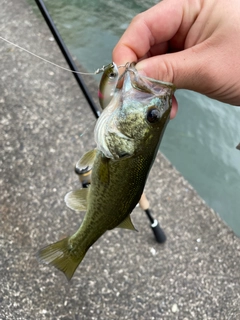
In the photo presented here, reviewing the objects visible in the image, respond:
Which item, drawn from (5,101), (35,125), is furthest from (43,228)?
(5,101)

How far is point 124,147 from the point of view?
57.7 inches

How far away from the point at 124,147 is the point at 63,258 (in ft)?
2.00

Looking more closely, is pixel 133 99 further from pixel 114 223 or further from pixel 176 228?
pixel 176 228

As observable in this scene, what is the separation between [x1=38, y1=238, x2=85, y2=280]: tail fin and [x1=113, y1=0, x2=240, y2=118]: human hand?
33.4 inches

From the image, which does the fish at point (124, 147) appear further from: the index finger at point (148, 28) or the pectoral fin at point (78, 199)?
the index finger at point (148, 28)

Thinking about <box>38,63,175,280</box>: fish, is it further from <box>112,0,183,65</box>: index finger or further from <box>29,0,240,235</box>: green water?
<box>29,0,240,235</box>: green water

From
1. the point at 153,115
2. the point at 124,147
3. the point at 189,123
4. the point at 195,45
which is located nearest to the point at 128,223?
the point at 124,147

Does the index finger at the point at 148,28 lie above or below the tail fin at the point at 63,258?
above

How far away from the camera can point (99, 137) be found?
1459 mm

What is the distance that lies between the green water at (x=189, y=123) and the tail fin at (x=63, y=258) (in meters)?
2.02

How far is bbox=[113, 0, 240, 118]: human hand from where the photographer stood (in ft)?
5.16

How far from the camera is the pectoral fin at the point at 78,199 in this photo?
166 cm

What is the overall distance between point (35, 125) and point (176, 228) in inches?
57.4

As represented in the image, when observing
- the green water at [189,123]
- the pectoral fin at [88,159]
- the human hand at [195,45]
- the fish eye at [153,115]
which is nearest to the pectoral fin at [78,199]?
the pectoral fin at [88,159]
